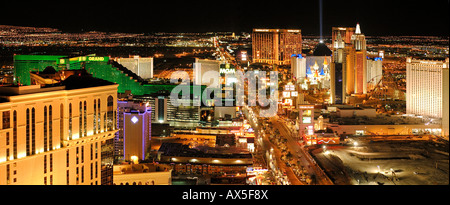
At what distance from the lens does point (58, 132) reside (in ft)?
14.2

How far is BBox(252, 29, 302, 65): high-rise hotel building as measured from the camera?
29.7 metres

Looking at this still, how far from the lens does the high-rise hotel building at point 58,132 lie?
3920mm

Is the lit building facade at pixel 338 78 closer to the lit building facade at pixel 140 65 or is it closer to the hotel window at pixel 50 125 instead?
the lit building facade at pixel 140 65

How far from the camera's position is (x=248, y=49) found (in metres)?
30.4

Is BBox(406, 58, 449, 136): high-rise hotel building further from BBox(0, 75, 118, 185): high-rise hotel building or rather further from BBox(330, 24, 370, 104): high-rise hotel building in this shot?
BBox(0, 75, 118, 185): high-rise hotel building

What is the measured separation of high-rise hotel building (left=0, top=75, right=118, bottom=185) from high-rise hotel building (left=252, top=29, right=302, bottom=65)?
993 inches

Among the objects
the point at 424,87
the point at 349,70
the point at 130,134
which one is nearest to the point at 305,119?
the point at 424,87

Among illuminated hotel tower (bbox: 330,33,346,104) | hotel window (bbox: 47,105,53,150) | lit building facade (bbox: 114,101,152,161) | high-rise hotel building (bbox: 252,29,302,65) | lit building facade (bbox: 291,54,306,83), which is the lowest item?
lit building facade (bbox: 114,101,152,161)

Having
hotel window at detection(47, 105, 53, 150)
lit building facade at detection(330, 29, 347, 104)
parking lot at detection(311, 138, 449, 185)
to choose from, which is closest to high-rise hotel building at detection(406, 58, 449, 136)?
lit building facade at detection(330, 29, 347, 104)

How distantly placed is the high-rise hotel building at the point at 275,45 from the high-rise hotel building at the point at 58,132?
25225mm

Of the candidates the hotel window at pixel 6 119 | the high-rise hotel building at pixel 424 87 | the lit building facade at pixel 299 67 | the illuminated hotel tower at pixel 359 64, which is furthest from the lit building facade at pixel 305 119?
the lit building facade at pixel 299 67
